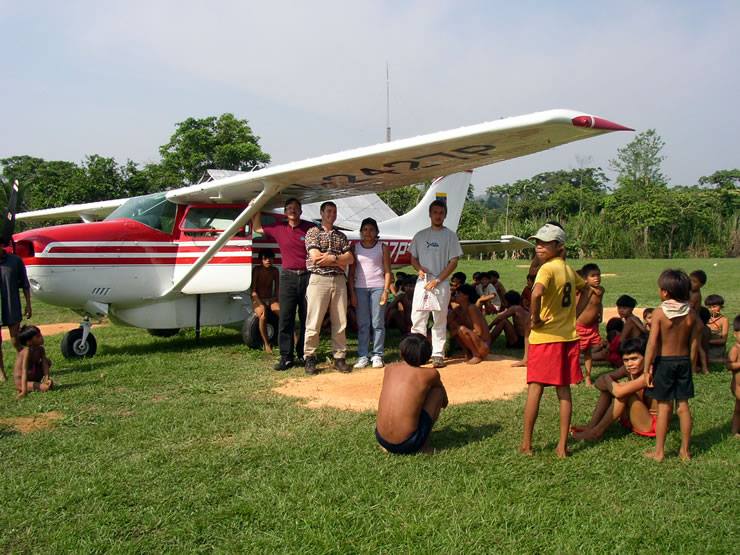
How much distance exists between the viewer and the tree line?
1117 inches

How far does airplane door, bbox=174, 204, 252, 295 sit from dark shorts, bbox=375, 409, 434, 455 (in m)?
4.83

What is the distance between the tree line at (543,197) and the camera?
93.0 ft

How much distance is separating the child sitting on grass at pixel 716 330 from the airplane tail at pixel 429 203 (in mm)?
6052

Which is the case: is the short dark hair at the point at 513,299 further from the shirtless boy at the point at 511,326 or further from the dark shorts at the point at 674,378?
the dark shorts at the point at 674,378

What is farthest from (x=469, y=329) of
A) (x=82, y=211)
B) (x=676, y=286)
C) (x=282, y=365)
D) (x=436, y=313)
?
A: (x=82, y=211)

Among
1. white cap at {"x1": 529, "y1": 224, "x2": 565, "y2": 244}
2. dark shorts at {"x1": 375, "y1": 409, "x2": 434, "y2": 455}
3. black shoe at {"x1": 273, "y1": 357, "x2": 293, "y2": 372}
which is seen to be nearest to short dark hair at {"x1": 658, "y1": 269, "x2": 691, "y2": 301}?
white cap at {"x1": 529, "y1": 224, "x2": 565, "y2": 244}

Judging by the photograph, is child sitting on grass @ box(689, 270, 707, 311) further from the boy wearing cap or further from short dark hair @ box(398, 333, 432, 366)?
short dark hair @ box(398, 333, 432, 366)

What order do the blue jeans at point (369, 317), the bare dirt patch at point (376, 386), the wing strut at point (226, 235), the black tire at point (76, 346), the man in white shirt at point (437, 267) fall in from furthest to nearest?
the black tire at point (76, 346), the wing strut at point (226, 235), the blue jeans at point (369, 317), the man in white shirt at point (437, 267), the bare dirt patch at point (376, 386)

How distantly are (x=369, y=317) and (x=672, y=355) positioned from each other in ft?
12.7

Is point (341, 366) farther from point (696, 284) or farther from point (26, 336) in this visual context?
point (696, 284)

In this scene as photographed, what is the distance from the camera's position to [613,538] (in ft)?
9.71

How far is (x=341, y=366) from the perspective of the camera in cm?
686

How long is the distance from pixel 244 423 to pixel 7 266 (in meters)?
3.65

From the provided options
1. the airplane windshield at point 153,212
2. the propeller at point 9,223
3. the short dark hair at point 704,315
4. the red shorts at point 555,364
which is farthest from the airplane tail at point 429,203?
the red shorts at point 555,364
